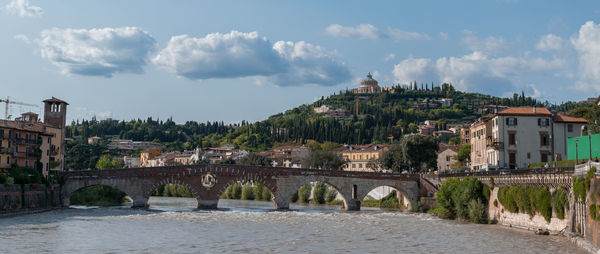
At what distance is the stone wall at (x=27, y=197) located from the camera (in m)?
46.8

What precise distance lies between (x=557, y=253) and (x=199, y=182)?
3920 cm

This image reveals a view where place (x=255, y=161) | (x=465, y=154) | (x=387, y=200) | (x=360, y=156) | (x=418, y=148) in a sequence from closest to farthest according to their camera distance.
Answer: (x=387, y=200), (x=418, y=148), (x=465, y=154), (x=255, y=161), (x=360, y=156)

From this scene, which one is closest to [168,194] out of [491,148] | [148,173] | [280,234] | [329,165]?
[329,165]

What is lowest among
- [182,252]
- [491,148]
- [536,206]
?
[182,252]

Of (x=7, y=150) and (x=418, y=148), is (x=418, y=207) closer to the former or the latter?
(x=418, y=148)

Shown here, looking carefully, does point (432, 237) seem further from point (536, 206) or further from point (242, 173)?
point (242, 173)

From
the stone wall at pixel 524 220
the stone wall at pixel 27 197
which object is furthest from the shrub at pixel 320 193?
the stone wall at pixel 524 220

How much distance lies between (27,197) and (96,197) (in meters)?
17.3

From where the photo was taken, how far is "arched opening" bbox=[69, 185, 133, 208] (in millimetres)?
66562

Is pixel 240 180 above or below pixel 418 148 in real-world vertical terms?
below

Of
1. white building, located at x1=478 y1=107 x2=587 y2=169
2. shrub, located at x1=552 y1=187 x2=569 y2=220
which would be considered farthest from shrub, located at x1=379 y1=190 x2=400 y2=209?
shrub, located at x1=552 y1=187 x2=569 y2=220

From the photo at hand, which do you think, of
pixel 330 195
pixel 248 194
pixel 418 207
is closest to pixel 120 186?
pixel 330 195

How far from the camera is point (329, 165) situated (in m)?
89.8

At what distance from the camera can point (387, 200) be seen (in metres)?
69.8
